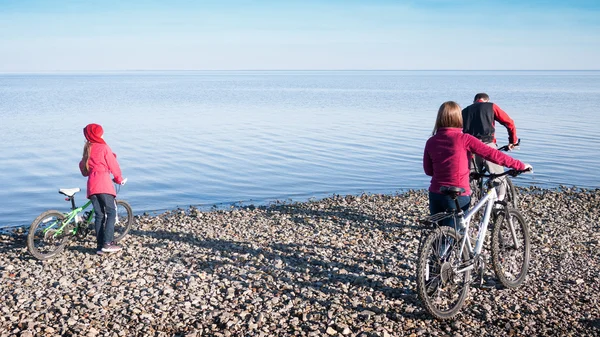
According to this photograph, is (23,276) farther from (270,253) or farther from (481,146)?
(481,146)

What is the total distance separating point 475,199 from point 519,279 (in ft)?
10.5

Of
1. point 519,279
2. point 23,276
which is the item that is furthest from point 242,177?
point 519,279

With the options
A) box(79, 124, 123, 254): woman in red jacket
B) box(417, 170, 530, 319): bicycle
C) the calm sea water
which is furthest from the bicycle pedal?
the calm sea water

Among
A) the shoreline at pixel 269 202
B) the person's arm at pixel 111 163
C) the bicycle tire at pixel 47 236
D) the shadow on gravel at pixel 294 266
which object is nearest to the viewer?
the shadow on gravel at pixel 294 266

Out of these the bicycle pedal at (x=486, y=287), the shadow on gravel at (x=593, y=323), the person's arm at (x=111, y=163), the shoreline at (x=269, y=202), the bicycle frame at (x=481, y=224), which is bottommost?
the shoreline at (x=269, y=202)

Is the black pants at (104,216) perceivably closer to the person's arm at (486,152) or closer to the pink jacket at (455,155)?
Result: the pink jacket at (455,155)

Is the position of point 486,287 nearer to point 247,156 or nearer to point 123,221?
point 123,221

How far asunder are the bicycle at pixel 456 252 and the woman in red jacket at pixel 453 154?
168mm

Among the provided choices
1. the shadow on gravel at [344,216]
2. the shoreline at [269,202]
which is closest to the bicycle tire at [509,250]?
the shadow on gravel at [344,216]

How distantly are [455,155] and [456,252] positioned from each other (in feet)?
4.06

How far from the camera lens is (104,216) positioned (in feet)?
32.2

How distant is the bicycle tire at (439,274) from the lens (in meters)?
6.62

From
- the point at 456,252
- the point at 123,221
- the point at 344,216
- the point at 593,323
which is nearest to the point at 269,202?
the point at 344,216

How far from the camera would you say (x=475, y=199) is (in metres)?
11.1
